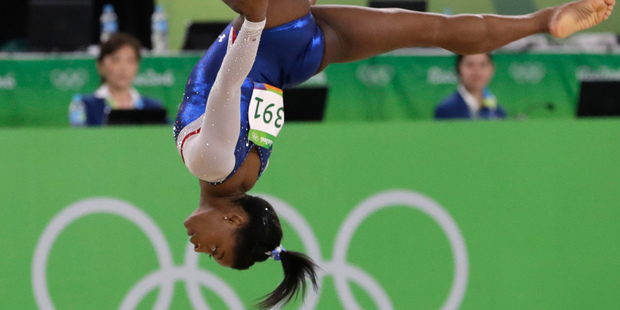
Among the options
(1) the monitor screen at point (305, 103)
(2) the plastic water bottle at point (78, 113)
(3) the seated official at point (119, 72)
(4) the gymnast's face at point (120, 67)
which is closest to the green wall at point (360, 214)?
(1) the monitor screen at point (305, 103)

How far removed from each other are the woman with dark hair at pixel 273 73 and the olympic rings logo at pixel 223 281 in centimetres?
87

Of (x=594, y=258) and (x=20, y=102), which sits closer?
(x=594, y=258)

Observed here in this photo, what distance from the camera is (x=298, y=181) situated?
4566 millimetres

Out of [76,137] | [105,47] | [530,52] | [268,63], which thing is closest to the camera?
[268,63]

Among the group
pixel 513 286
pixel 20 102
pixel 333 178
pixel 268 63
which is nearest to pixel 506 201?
pixel 513 286

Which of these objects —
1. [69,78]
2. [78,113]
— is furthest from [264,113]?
[69,78]

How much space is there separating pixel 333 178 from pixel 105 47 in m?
2.29

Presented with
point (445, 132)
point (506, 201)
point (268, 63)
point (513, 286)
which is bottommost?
point (513, 286)

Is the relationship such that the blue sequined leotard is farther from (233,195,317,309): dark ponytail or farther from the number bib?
(233,195,317,309): dark ponytail

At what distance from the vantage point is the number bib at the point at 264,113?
3.38 meters

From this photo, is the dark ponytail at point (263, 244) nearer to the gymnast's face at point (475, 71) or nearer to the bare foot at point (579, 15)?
the bare foot at point (579, 15)

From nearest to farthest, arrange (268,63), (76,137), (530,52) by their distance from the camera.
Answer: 1. (268,63)
2. (76,137)
3. (530,52)

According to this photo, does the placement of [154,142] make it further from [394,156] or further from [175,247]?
[394,156]

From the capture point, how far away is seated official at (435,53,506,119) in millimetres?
5855
